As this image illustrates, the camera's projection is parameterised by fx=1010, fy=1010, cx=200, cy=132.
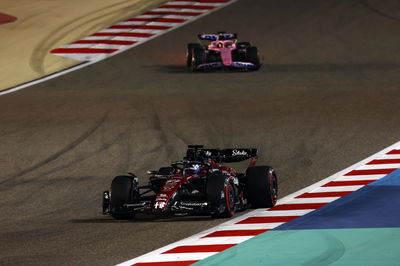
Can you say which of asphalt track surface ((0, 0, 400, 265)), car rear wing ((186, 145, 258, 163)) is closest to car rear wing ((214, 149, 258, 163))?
car rear wing ((186, 145, 258, 163))

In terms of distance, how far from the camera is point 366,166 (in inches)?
684

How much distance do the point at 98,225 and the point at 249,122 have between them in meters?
8.06

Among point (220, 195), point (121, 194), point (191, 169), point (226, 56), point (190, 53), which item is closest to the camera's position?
point (220, 195)

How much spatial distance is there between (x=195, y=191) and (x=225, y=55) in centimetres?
1353

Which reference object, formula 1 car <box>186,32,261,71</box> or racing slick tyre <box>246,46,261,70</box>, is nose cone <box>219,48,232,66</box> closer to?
formula 1 car <box>186,32,261,71</box>

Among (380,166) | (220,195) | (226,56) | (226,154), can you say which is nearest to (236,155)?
(226,154)

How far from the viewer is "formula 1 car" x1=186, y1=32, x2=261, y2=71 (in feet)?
89.6

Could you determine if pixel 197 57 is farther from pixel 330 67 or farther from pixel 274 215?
pixel 274 215

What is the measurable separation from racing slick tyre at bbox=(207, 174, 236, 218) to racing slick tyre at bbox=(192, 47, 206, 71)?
13.8 m

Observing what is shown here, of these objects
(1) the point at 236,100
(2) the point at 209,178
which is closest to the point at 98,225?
(2) the point at 209,178

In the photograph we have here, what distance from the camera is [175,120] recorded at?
71.2ft

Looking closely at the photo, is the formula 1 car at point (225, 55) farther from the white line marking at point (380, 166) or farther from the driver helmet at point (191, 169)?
the driver helmet at point (191, 169)

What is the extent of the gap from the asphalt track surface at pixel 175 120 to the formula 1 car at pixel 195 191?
24 cm

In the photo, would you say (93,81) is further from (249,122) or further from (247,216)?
(247,216)
